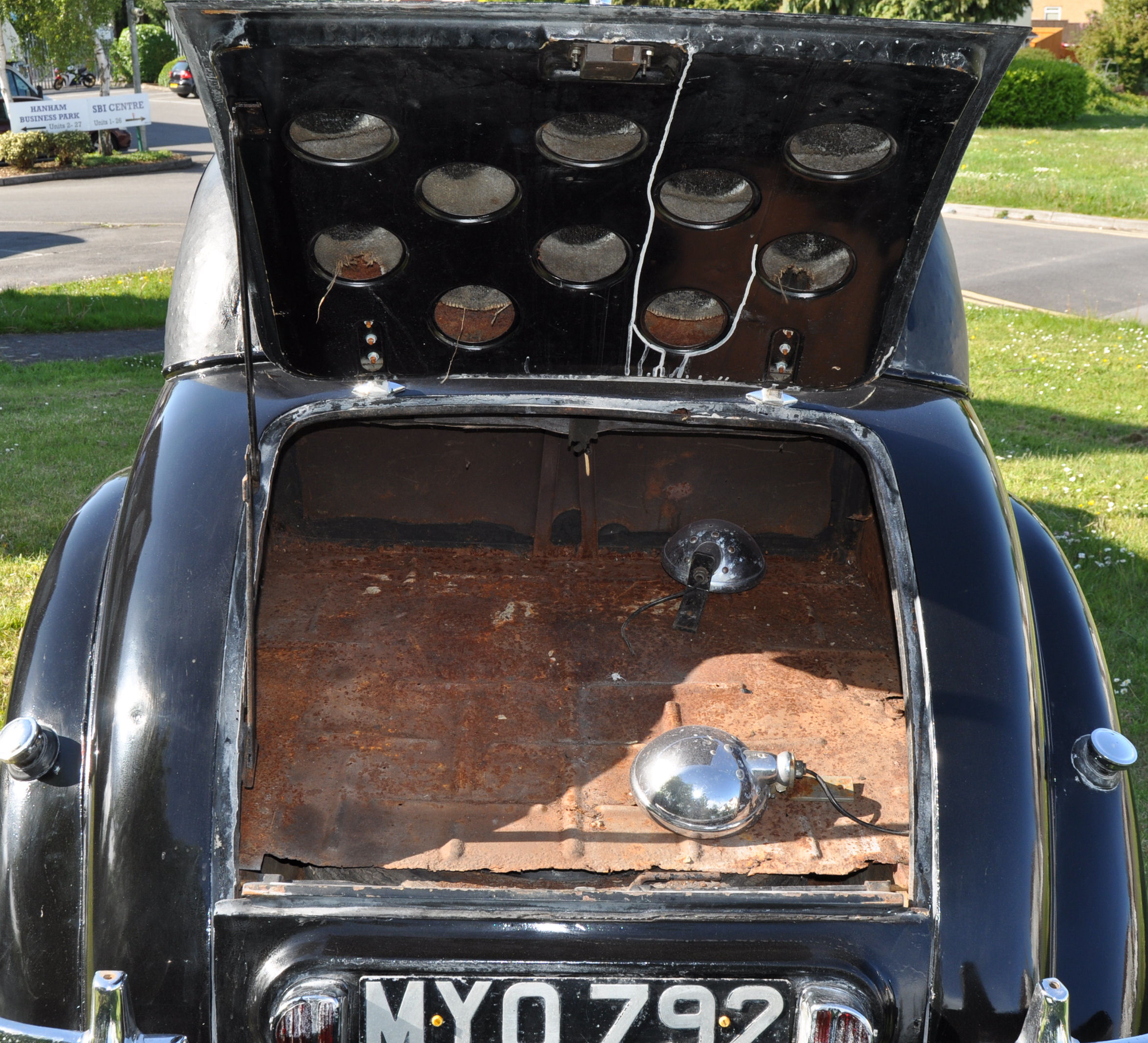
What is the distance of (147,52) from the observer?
39375 mm

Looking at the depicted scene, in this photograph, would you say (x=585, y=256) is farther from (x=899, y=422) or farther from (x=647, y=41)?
(x=899, y=422)

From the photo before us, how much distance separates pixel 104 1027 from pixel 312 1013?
296 millimetres

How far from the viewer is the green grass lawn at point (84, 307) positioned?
897 cm

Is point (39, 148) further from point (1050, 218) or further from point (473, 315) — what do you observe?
point (473, 315)

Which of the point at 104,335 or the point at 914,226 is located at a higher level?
the point at 914,226

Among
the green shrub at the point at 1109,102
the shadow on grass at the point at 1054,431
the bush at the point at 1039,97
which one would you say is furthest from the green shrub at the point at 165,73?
the shadow on grass at the point at 1054,431

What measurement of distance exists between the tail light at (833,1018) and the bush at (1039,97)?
31.3 metres

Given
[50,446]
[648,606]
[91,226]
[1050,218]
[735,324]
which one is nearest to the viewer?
[735,324]

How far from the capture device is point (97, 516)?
2.56 m

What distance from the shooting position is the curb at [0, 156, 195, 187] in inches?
731

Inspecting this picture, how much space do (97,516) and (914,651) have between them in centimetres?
189

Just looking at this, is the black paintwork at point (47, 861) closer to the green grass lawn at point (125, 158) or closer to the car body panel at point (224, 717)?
the car body panel at point (224, 717)

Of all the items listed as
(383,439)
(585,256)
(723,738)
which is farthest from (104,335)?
(723,738)

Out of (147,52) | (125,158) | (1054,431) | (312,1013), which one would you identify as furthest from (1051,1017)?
(147,52)
